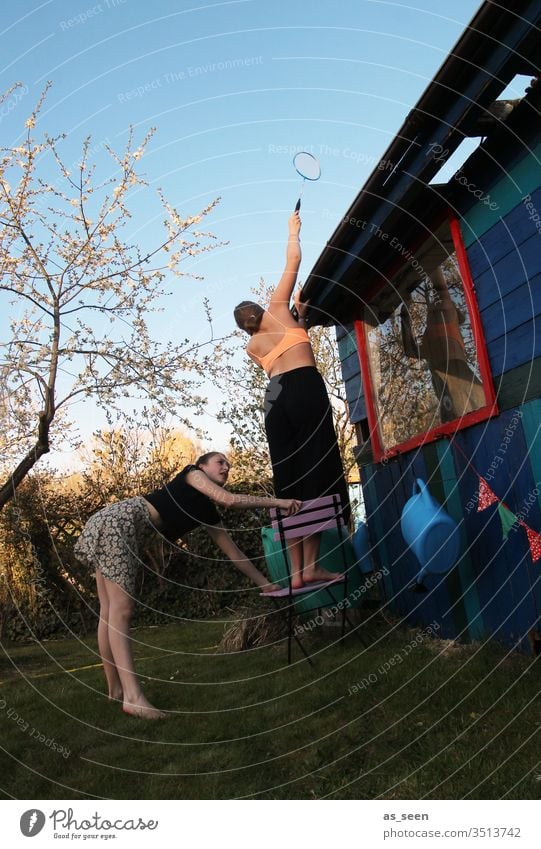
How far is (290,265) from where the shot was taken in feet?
10.8

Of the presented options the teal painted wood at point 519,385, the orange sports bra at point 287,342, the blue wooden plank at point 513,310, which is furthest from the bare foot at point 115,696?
the blue wooden plank at point 513,310

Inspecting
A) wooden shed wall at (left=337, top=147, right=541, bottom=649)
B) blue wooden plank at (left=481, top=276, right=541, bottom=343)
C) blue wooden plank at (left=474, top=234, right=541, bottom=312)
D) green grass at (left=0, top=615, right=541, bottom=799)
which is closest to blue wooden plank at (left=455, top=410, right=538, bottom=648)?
wooden shed wall at (left=337, top=147, right=541, bottom=649)

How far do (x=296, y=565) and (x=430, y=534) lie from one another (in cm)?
92

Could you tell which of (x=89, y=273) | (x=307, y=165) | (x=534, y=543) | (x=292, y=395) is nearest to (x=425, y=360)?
(x=534, y=543)

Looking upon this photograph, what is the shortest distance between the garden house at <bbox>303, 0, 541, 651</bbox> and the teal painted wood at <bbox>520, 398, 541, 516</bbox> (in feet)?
0.03

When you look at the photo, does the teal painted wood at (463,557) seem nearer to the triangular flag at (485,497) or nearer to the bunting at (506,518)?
the triangular flag at (485,497)

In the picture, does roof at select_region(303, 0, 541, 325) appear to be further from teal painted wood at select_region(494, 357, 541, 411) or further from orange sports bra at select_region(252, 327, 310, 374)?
orange sports bra at select_region(252, 327, 310, 374)

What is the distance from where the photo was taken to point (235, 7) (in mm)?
4273

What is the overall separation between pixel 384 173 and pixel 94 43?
1.98 meters

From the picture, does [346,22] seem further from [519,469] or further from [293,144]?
[519,469]

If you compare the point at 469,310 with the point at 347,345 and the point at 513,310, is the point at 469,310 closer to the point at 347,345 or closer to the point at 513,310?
the point at 513,310

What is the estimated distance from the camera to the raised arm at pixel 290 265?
10.7ft

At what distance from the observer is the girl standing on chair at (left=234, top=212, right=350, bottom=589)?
11.5 feet
